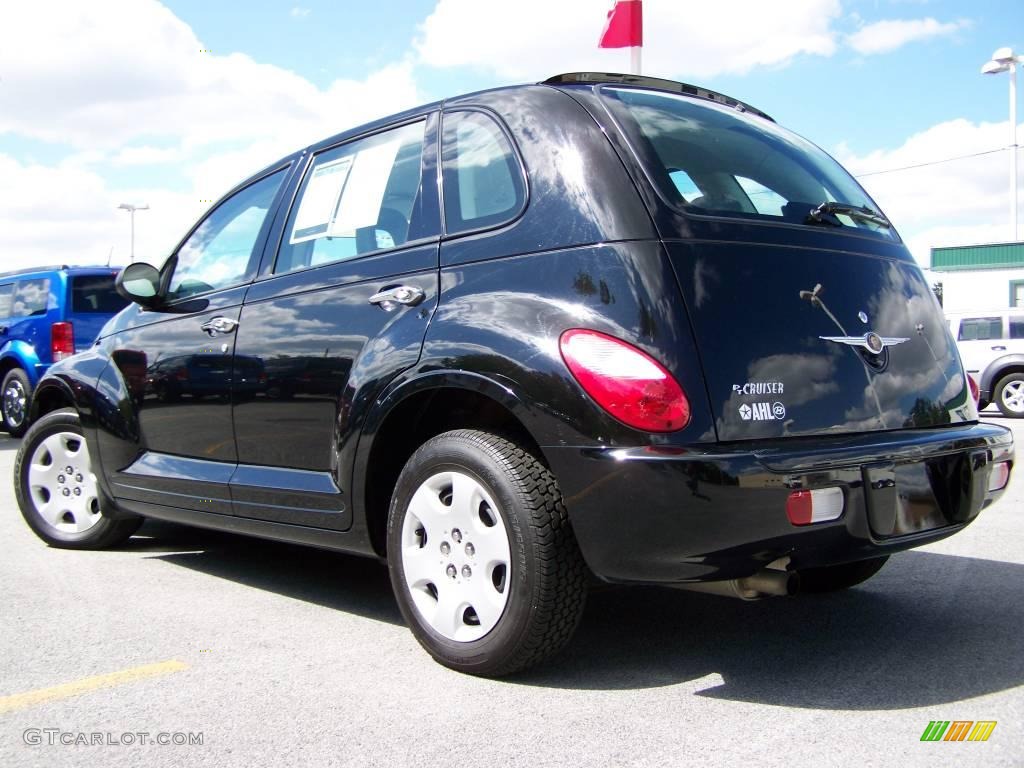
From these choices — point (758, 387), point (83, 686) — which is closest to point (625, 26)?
point (758, 387)

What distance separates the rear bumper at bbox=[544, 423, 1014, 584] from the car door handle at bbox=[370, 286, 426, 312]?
0.76 metres

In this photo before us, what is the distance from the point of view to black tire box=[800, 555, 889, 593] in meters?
3.90

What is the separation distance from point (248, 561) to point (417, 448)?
1.92m

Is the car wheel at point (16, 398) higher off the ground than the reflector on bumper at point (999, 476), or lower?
lower

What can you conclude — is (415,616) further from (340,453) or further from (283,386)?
(283,386)

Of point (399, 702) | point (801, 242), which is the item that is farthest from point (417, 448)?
point (801, 242)

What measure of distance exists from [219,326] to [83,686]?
60.6 inches

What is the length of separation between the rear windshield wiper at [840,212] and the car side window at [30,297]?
412 inches

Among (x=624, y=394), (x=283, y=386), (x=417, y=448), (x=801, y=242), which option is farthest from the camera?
(x=283, y=386)

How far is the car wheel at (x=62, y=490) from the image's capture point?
4.95 m

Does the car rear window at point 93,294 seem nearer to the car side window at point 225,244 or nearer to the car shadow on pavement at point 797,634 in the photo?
the car side window at point 225,244

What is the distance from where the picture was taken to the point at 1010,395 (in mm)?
15805

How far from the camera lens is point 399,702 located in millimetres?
2840

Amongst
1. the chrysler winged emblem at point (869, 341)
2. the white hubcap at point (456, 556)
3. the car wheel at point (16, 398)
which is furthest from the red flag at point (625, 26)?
the car wheel at point (16, 398)
